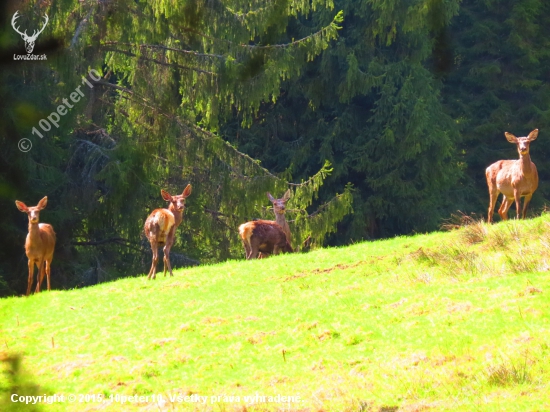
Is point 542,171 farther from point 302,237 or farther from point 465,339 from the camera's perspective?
point 465,339

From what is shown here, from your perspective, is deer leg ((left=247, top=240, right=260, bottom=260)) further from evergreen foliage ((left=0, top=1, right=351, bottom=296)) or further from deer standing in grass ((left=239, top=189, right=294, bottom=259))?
evergreen foliage ((left=0, top=1, right=351, bottom=296))

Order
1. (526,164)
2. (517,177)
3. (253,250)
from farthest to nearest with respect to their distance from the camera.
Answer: (253,250)
(517,177)
(526,164)

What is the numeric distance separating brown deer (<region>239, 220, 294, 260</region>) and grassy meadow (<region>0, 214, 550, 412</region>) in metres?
3.98

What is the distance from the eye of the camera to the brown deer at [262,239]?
19.3 metres

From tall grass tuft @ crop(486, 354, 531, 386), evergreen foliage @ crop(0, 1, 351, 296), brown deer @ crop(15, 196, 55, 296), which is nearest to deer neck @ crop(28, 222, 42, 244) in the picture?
brown deer @ crop(15, 196, 55, 296)

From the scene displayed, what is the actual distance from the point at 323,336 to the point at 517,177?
9.72 m

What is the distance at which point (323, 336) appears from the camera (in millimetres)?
9609

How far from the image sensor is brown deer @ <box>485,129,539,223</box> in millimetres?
17781

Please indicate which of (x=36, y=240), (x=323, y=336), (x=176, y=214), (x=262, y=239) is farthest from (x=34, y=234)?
(x=323, y=336)

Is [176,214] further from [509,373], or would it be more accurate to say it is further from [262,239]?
[509,373]

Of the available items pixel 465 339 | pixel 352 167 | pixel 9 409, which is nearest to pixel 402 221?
pixel 352 167

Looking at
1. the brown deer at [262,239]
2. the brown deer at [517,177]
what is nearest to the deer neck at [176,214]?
the brown deer at [262,239]

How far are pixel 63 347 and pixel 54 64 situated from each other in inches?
443

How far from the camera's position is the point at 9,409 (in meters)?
2.32
